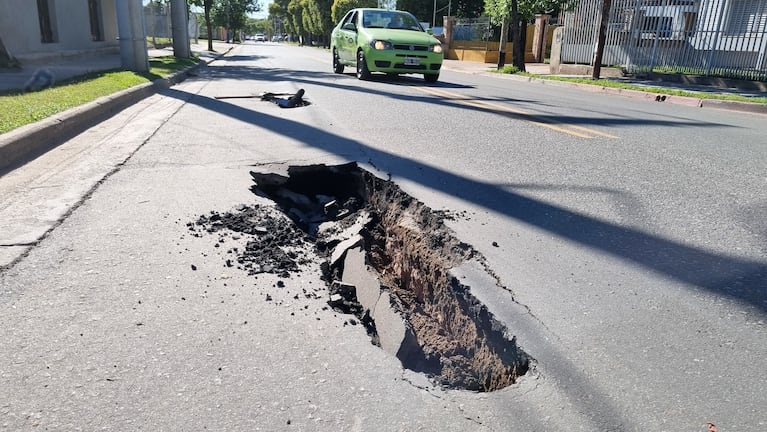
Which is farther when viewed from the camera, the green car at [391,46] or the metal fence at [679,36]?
the metal fence at [679,36]

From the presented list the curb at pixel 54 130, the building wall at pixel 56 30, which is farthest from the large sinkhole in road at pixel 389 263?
the building wall at pixel 56 30

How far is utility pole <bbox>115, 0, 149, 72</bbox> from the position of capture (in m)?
11.6

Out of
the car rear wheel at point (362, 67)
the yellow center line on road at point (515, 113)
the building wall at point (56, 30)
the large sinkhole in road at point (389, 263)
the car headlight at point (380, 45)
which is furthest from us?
the building wall at point (56, 30)

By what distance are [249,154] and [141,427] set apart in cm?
379

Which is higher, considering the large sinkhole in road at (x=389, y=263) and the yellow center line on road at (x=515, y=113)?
the yellow center line on road at (x=515, y=113)

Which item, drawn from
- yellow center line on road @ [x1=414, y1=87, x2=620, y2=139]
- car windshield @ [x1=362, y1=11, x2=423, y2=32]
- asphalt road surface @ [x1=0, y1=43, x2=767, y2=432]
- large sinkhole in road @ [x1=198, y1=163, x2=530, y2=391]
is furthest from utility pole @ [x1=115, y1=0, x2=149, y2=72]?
large sinkhole in road @ [x1=198, y1=163, x2=530, y2=391]

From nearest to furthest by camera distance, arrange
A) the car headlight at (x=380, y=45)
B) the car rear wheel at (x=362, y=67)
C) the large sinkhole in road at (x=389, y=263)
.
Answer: the large sinkhole in road at (x=389, y=263) < the car headlight at (x=380, y=45) < the car rear wheel at (x=362, y=67)

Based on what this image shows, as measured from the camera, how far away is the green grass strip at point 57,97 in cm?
582

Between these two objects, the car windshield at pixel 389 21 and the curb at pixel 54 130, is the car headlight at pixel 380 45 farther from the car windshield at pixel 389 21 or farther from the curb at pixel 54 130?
the curb at pixel 54 130

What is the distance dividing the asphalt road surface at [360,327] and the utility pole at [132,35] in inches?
291

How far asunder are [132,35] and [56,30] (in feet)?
23.7

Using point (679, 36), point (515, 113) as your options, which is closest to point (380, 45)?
point (515, 113)

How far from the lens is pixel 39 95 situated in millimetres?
7711

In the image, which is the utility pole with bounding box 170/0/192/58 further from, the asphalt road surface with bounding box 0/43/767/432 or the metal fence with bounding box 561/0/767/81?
the asphalt road surface with bounding box 0/43/767/432
